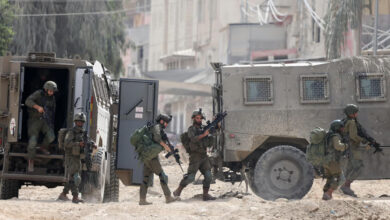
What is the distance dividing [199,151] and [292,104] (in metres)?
2.20

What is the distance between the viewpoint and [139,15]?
300 feet

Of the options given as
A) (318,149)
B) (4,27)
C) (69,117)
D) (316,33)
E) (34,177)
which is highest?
(316,33)

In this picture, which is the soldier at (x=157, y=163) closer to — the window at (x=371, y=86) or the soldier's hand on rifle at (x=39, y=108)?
the soldier's hand on rifle at (x=39, y=108)

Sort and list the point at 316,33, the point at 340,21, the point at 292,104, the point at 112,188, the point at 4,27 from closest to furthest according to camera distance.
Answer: the point at 292,104 < the point at 112,188 < the point at 4,27 < the point at 340,21 < the point at 316,33

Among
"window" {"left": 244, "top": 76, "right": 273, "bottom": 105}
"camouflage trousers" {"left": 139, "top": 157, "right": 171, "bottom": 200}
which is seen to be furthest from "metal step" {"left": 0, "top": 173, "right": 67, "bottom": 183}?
"window" {"left": 244, "top": 76, "right": 273, "bottom": 105}

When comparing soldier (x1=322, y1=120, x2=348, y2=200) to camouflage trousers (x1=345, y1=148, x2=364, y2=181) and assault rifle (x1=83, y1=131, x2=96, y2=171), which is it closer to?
camouflage trousers (x1=345, y1=148, x2=364, y2=181)

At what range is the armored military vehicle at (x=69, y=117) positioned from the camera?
47.7ft

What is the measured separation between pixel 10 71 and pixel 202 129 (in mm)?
3178

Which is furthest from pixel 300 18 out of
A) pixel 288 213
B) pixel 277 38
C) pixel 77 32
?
pixel 288 213

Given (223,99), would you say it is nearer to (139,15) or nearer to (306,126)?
(306,126)

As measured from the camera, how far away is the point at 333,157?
1441 cm

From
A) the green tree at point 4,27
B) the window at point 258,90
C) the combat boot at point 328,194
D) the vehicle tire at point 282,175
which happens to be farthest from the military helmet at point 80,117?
the green tree at point 4,27

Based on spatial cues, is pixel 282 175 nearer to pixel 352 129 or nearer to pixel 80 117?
pixel 352 129

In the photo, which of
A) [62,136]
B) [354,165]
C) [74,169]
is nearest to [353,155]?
[354,165]
